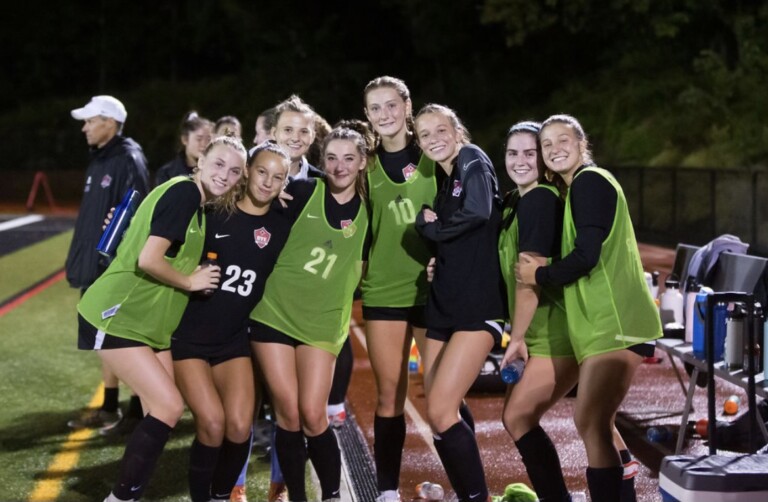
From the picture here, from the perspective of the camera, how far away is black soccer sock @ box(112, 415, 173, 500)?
Answer: 5328mm

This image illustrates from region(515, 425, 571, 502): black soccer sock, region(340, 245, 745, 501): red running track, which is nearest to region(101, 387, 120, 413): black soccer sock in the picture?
region(340, 245, 745, 501): red running track

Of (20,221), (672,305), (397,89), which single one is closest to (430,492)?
(397,89)

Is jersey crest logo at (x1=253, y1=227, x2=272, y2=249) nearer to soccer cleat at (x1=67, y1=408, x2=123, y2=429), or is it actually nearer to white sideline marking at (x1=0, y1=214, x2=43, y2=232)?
soccer cleat at (x1=67, y1=408, x2=123, y2=429)

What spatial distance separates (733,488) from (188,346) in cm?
247

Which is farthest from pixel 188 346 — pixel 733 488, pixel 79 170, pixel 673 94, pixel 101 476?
pixel 79 170

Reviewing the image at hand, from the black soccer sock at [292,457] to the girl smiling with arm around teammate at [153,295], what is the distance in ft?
1.73

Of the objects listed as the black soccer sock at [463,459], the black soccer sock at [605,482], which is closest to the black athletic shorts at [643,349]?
the black soccer sock at [605,482]

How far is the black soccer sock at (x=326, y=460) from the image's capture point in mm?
5617

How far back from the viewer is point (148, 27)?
5203 cm

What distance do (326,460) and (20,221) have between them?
25878mm

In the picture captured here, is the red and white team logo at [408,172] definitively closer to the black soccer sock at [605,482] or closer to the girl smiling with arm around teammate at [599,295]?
the girl smiling with arm around teammate at [599,295]

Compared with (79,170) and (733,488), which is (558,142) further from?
(79,170)

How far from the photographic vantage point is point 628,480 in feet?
17.7

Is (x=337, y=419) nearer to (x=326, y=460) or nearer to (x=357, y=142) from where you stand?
(x=326, y=460)
